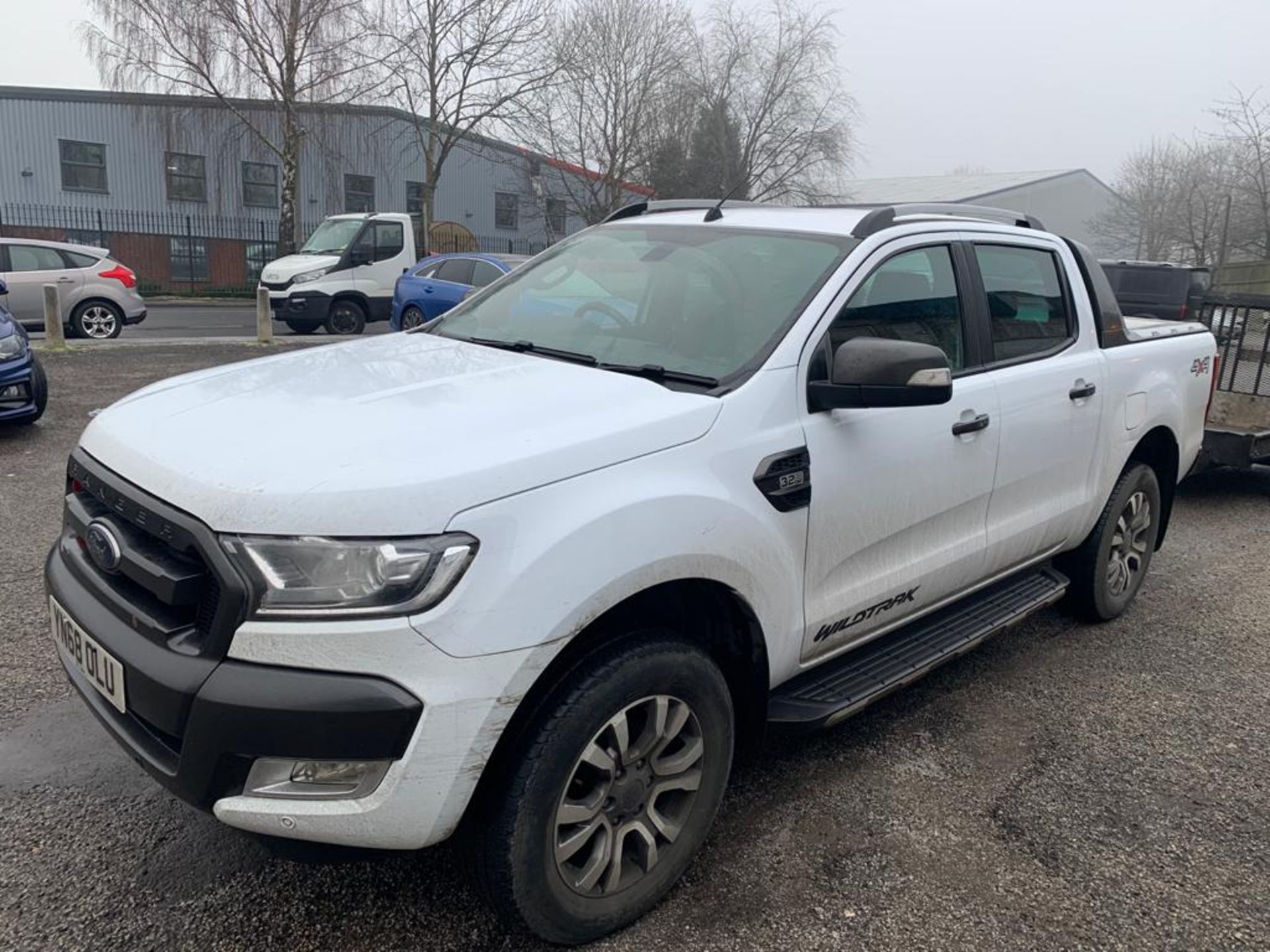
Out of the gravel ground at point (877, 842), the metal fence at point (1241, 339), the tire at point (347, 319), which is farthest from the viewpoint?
the tire at point (347, 319)

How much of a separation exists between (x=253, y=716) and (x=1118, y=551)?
3.91 metres

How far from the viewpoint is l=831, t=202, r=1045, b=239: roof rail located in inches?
125

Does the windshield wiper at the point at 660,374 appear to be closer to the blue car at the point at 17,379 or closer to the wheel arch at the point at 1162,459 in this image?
the wheel arch at the point at 1162,459

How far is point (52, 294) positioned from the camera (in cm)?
1172

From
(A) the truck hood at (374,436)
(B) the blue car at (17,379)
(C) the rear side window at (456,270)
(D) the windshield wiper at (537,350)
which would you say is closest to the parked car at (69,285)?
(C) the rear side window at (456,270)

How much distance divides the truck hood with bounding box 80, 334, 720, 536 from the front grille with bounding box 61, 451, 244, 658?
0.15 feet

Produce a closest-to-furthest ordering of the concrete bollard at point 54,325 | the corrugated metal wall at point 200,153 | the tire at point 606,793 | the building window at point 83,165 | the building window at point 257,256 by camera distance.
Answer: the tire at point 606,793 → the concrete bollard at point 54,325 → the corrugated metal wall at point 200,153 → the building window at point 83,165 → the building window at point 257,256

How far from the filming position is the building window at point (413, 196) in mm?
34875

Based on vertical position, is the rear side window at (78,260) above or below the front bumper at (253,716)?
above

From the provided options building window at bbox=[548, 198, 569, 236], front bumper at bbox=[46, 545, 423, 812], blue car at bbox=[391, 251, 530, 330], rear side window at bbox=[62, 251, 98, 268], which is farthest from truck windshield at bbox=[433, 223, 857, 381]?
building window at bbox=[548, 198, 569, 236]

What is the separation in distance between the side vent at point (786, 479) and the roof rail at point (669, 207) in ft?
4.66

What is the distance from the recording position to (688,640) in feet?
8.13

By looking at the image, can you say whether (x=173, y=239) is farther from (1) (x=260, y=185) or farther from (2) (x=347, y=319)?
(2) (x=347, y=319)

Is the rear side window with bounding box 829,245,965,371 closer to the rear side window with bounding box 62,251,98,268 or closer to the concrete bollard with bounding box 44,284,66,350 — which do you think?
the concrete bollard with bounding box 44,284,66,350
